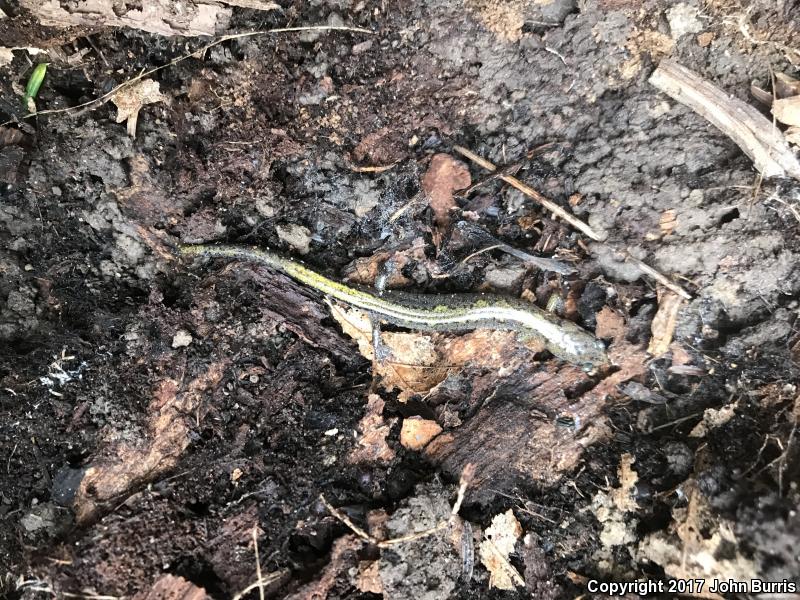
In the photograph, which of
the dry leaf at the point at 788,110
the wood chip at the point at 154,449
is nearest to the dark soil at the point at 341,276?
the wood chip at the point at 154,449

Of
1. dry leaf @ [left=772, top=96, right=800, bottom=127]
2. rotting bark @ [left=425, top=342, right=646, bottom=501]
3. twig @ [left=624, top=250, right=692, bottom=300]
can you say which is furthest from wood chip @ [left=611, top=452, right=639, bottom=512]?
dry leaf @ [left=772, top=96, right=800, bottom=127]

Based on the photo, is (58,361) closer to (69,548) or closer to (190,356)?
(190,356)

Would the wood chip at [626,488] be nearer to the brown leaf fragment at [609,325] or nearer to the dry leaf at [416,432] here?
the brown leaf fragment at [609,325]

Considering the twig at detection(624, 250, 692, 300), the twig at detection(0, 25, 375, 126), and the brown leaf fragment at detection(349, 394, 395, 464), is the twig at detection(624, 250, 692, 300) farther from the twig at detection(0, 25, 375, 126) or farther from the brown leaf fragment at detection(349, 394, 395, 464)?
the twig at detection(0, 25, 375, 126)

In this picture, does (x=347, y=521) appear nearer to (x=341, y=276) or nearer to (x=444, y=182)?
(x=341, y=276)

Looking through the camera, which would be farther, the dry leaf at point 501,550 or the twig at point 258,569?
the dry leaf at point 501,550

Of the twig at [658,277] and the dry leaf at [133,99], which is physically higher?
the dry leaf at [133,99]

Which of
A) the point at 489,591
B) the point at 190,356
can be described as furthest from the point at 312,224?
the point at 489,591
